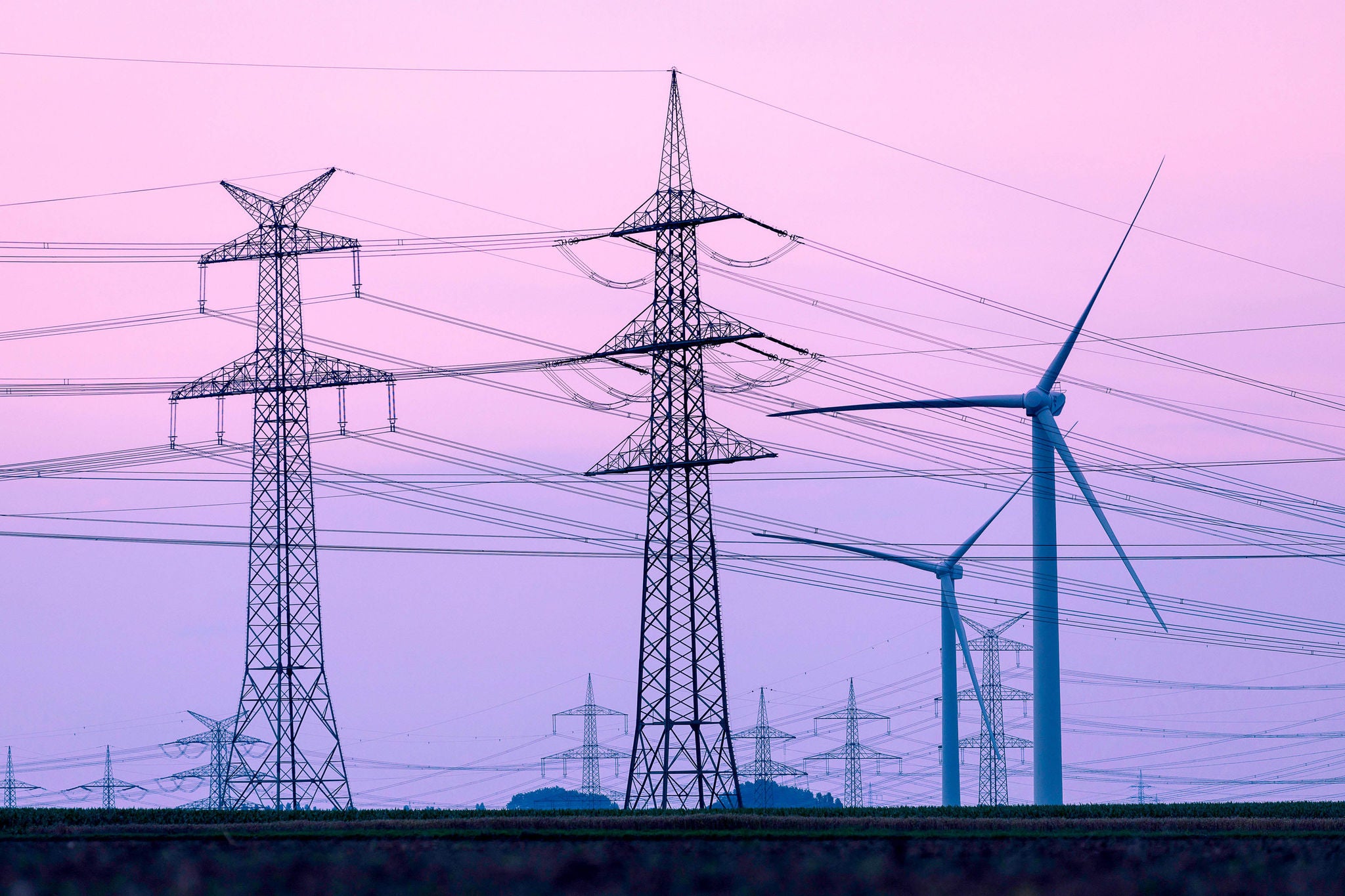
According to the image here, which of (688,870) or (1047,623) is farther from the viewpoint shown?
(1047,623)

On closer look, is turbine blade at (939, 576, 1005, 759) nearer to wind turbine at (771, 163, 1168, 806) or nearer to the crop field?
wind turbine at (771, 163, 1168, 806)

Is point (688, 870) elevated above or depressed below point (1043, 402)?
below

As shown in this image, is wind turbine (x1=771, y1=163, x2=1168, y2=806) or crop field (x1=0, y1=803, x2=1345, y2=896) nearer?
crop field (x1=0, y1=803, x2=1345, y2=896)

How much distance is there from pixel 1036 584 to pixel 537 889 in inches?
2140

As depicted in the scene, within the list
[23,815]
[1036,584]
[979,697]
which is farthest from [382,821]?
[979,697]

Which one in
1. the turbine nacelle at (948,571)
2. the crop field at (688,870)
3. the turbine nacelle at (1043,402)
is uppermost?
the turbine nacelle at (1043,402)

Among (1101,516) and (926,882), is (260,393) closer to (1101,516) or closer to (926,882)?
(1101,516)

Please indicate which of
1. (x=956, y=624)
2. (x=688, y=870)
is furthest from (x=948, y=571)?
(x=688, y=870)

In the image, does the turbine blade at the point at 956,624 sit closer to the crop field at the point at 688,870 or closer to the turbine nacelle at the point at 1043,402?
the turbine nacelle at the point at 1043,402

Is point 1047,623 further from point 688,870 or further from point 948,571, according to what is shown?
point 688,870

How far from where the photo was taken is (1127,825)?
49312mm

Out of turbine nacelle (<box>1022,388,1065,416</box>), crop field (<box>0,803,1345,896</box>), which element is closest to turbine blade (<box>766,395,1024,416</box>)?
turbine nacelle (<box>1022,388,1065,416</box>)

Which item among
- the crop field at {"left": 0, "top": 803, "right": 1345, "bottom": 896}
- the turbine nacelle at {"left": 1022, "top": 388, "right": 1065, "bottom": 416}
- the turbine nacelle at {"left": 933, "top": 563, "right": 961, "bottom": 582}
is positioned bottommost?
the crop field at {"left": 0, "top": 803, "right": 1345, "bottom": 896}

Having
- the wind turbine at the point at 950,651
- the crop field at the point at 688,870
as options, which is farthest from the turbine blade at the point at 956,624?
the crop field at the point at 688,870
